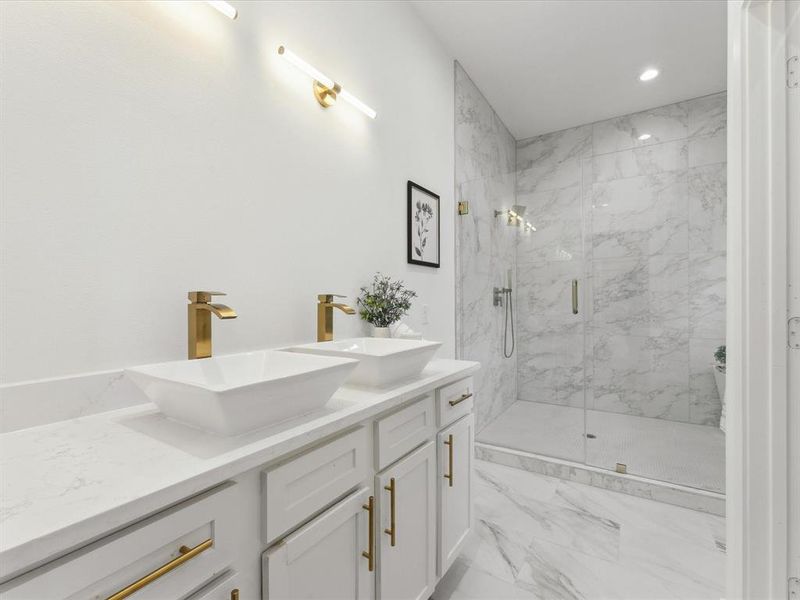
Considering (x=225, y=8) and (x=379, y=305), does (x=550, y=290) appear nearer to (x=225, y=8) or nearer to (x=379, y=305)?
(x=379, y=305)

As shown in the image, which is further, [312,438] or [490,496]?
[490,496]

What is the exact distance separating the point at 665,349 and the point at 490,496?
2090 millimetres

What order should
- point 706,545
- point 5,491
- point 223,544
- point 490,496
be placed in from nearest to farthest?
point 5,491 → point 223,544 → point 706,545 → point 490,496

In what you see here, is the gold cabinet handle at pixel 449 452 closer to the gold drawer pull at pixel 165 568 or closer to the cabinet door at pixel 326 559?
the cabinet door at pixel 326 559

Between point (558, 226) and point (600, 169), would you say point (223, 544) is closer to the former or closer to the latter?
point (558, 226)

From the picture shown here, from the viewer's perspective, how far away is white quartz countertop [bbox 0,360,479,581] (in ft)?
1.52

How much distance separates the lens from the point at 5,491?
0.53 meters

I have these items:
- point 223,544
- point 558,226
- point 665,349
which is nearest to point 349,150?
point 223,544

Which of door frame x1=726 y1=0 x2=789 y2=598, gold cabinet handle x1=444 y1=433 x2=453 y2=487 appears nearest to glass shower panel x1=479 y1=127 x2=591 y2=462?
gold cabinet handle x1=444 y1=433 x2=453 y2=487

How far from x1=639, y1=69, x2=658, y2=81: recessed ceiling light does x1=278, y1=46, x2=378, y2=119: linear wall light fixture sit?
240 centimetres

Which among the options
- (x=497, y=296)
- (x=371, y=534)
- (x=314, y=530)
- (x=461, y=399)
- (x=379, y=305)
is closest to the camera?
(x=314, y=530)

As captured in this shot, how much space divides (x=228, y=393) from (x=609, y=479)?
2.51 metres

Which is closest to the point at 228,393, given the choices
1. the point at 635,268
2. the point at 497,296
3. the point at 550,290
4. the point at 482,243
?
the point at 482,243

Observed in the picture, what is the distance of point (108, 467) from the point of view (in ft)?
2.04
